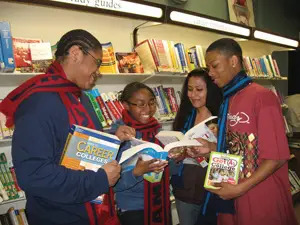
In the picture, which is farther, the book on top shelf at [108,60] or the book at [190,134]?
the book on top shelf at [108,60]

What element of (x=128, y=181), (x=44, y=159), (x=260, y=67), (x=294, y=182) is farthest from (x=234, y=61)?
(x=294, y=182)

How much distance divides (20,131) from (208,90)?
153 centimetres

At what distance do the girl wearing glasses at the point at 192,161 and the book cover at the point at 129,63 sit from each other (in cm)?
78

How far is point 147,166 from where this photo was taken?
69.4 inches

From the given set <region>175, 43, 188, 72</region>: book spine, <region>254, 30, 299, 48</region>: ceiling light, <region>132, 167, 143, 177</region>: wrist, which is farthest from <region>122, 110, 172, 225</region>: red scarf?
<region>254, 30, 299, 48</region>: ceiling light

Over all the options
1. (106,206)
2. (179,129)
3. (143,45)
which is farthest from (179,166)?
(143,45)

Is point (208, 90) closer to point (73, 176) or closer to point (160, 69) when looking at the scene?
point (160, 69)

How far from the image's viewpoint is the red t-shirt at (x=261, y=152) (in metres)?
1.66

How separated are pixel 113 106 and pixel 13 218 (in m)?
1.27

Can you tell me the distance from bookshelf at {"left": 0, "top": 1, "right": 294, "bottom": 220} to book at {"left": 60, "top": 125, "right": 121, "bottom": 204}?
1164mm

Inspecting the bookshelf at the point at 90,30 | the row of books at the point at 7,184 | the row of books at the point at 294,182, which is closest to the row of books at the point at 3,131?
the bookshelf at the point at 90,30

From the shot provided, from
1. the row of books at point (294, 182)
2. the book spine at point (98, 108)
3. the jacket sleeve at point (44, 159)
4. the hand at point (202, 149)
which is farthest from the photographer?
the row of books at point (294, 182)

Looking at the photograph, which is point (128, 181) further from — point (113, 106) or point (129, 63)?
point (129, 63)

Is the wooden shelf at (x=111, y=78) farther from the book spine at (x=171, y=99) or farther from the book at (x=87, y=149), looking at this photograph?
the book at (x=87, y=149)
